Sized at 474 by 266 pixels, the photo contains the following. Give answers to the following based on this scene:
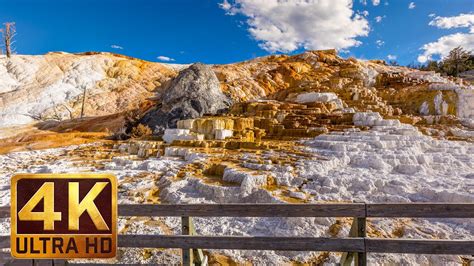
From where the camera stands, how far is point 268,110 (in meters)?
17.8

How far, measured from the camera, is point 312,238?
8.25ft

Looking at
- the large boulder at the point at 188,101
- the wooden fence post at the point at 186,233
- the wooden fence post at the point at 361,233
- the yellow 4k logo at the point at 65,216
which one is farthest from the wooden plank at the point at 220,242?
the large boulder at the point at 188,101

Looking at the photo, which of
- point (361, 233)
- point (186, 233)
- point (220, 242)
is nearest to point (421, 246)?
point (361, 233)

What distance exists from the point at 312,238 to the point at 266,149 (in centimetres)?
875

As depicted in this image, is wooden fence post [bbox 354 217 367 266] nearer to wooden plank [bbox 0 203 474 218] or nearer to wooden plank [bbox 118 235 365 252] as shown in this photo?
wooden plank [bbox 0 203 474 218]

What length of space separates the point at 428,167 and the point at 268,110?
10.5 metres

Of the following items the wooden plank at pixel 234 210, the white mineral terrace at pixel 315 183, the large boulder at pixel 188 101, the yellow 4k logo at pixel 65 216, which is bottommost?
the white mineral terrace at pixel 315 183

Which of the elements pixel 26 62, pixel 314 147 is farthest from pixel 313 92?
pixel 26 62

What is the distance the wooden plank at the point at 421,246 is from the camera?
2.34 metres

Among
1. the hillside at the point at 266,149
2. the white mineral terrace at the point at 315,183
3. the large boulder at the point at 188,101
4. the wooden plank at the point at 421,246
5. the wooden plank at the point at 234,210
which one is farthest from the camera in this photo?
the large boulder at the point at 188,101

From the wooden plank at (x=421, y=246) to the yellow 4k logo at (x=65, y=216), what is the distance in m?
2.24

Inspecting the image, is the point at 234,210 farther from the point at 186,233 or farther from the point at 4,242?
the point at 4,242

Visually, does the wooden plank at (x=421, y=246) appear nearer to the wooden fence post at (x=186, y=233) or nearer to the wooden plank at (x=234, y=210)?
the wooden plank at (x=234, y=210)

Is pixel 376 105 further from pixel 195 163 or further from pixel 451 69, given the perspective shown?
pixel 451 69
